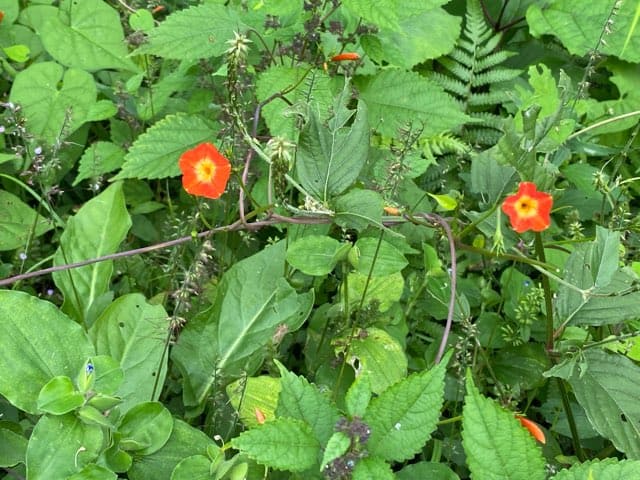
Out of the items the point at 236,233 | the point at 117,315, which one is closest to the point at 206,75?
the point at 236,233

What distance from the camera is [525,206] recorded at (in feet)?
3.97

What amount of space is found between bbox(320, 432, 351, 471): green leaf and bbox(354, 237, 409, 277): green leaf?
0.45 m

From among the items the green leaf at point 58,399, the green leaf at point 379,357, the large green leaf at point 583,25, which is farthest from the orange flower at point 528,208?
the large green leaf at point 583,25

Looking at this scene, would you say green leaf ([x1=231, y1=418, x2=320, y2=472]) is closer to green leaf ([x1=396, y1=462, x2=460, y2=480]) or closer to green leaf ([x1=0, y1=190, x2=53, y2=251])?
green leaf ([x1=396, y1=462, x2=460, y2=480])

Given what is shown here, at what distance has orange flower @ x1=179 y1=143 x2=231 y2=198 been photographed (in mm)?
1350

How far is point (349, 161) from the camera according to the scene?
1317mm

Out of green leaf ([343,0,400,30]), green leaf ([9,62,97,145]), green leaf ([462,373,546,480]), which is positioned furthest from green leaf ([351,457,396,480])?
green leaf ([9,62,97,145])

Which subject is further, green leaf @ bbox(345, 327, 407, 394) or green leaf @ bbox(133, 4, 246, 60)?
green leaf @ bbox(133, 4, 246, 60)

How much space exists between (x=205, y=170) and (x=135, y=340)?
0.41 m

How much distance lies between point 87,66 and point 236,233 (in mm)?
698

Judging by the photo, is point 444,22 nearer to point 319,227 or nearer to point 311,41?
Answer: point 311,41

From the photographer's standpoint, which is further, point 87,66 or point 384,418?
point 87,66

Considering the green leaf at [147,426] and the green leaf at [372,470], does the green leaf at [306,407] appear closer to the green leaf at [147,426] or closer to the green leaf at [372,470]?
the green leaf at [372,470]

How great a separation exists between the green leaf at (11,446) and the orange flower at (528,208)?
96cm
